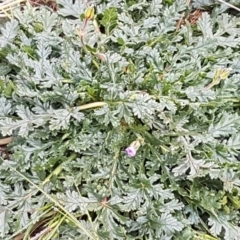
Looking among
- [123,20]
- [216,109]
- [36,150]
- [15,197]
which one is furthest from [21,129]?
[216,109]

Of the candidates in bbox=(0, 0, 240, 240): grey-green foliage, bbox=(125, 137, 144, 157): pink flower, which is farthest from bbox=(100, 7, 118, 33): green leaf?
bbox=(125, 137, 144, 157): pink flower

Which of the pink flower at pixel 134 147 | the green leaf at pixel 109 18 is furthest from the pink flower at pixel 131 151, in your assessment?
the green leaf at pixel 109 18

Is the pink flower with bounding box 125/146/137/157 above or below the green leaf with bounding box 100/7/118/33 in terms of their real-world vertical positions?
below

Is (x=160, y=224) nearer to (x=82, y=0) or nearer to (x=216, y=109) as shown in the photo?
(x=216, y=109)

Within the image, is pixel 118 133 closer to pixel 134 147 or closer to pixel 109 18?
pixel 134 147

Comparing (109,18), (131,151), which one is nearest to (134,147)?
(131,151)

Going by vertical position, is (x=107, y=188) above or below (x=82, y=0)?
below

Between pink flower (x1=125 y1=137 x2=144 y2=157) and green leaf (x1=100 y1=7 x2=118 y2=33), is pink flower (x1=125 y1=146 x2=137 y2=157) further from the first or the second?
green leaf (x1=100 y1=7 x2=118 y2=33)

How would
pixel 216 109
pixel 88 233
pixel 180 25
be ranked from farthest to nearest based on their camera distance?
pixel 180 25
pixel 216 109
pixel 88 233

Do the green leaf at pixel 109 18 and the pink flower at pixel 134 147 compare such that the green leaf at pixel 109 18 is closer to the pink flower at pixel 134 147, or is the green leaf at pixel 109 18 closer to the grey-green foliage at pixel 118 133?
the grey-green foliage at pixel 118 133
